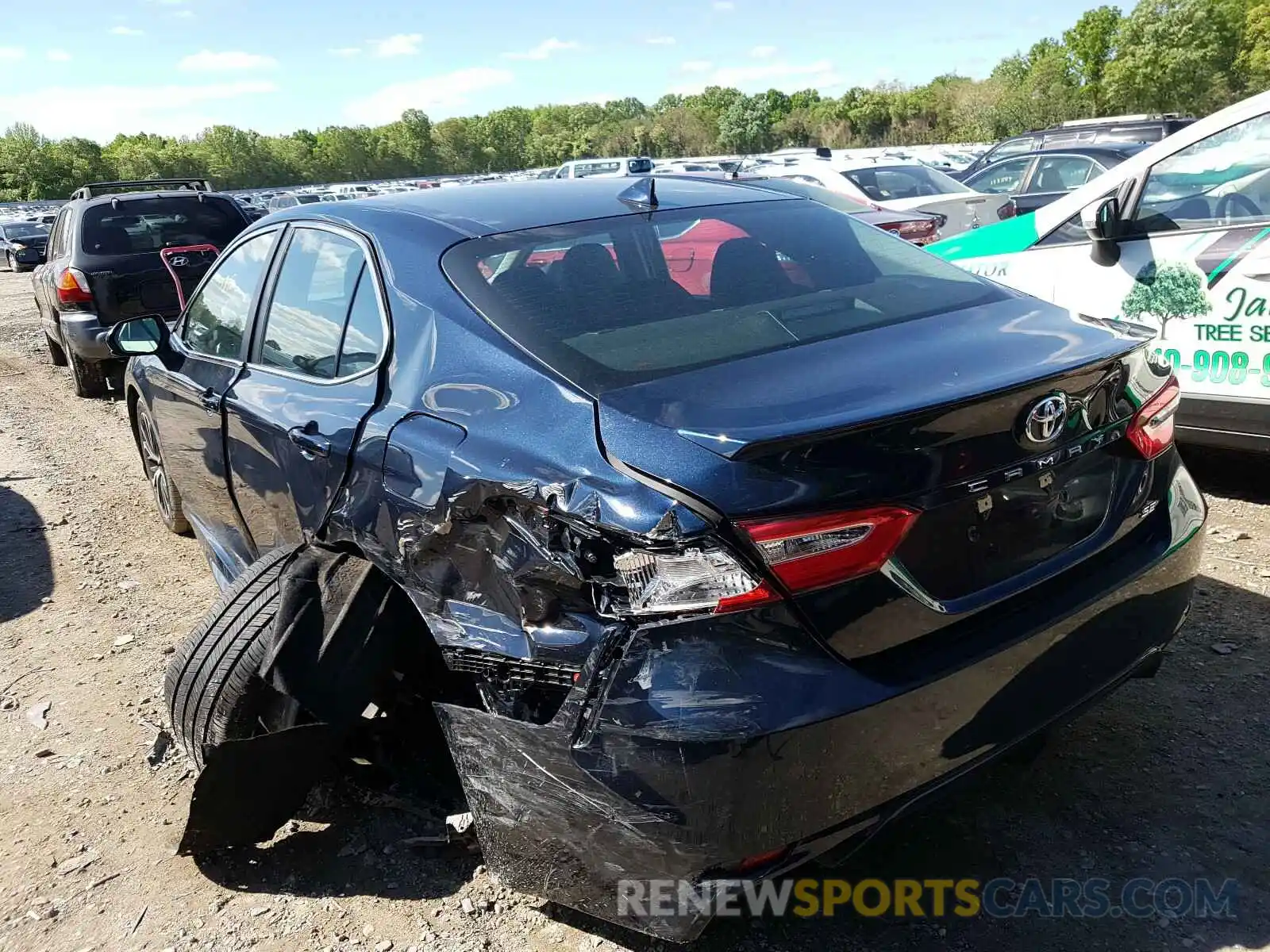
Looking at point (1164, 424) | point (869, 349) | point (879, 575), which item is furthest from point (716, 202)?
point (879, 575)

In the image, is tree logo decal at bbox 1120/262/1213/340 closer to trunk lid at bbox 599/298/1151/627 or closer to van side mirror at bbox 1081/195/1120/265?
van side mirror at bbox 1081/195/1120/265

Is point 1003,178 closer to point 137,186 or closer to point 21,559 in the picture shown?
point 137,186

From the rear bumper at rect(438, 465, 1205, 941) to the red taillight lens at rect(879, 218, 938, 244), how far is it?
A: 23.7 ft

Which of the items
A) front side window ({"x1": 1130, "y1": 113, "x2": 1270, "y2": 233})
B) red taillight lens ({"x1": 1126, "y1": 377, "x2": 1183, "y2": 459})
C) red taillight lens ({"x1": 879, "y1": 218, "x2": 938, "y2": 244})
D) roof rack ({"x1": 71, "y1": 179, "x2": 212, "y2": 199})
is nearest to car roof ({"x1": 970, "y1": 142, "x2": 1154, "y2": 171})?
red taillight lens ({"x1": 879, "y1": 218, "x2": 938, "y2": 244})

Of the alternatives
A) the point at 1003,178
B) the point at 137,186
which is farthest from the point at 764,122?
the point at 137,186

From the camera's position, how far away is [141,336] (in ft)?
14.3

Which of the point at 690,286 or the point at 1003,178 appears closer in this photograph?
the point at 690,286

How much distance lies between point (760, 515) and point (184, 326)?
3305 mm

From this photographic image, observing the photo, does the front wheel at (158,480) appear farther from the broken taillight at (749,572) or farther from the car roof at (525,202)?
the broken taillight at (749,572)

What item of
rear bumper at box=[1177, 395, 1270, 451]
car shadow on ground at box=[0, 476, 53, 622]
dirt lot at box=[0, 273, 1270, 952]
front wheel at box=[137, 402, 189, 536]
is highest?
rear bumper at box=[1177, 395, 1270, 451]

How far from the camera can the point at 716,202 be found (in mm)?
3266

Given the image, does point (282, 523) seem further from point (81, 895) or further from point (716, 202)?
point (716, 202)

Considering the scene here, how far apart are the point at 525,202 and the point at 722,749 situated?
1907mm

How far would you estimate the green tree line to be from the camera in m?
55.0
